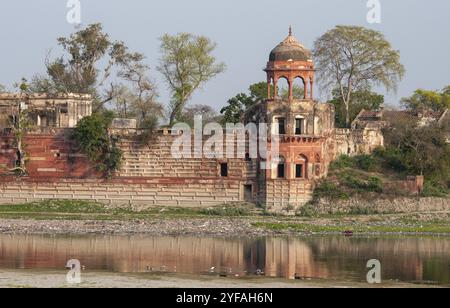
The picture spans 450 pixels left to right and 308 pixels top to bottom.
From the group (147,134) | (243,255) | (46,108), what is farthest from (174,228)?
(46,108)

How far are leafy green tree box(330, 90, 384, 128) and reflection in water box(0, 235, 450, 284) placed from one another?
27386 millimetres

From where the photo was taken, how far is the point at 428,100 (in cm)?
10150

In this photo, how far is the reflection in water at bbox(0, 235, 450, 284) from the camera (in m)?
53.1

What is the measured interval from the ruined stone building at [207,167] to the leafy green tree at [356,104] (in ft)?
40.5

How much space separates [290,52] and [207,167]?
7.89 m

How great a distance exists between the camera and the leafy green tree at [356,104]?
9106cm

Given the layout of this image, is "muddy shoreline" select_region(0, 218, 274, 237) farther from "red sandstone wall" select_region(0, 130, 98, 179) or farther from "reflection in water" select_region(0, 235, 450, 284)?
"red sandstone wall" select_region(0, 130, 98, 179)

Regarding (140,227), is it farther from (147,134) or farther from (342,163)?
(342,163)

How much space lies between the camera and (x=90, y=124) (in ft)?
250

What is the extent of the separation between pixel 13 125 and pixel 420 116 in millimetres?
28100

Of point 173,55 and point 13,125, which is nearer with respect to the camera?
point 13,125

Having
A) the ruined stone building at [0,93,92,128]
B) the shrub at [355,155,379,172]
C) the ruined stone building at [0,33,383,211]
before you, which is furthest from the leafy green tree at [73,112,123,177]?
the shrub at [355,155,379,172]
